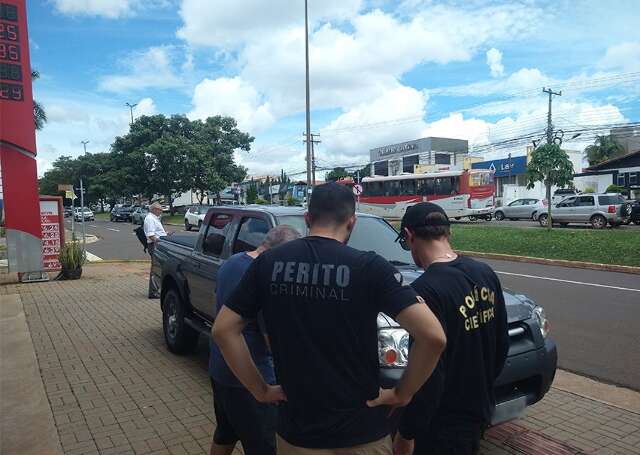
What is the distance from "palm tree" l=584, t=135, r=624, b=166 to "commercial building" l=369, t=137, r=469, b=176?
1684cm

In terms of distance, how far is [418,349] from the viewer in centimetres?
178

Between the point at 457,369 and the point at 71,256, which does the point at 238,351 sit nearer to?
the point at 457,369

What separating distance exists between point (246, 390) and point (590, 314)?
677 cm

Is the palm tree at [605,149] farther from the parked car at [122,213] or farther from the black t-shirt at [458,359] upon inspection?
the black t-shirt at [458,359]

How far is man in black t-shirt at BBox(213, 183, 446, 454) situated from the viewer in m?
1.76

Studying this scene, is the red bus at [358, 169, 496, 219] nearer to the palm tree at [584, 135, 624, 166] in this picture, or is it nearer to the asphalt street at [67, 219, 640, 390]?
the asphalt street at [67, 219, 640, 390]

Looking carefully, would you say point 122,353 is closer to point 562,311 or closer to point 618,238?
point 562,311

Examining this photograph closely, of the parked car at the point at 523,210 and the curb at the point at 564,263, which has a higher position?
the parked car at the point at 523,210

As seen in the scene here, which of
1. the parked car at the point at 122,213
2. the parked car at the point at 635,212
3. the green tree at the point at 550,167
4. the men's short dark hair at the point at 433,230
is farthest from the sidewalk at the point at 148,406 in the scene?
the parked car at the point at 122,213

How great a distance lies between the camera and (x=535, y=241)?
16625 mm

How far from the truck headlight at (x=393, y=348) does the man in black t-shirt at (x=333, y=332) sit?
1.20m

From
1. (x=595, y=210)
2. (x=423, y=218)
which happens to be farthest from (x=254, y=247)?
(x=595, y=210)

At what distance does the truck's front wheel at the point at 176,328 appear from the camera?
5.87m

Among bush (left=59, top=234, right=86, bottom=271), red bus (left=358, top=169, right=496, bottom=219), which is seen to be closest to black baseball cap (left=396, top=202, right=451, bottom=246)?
bush (left=59, top=234, right=86, bottom=271)
